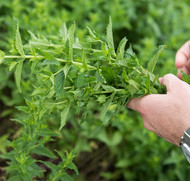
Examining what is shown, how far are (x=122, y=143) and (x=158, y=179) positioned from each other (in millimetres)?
413

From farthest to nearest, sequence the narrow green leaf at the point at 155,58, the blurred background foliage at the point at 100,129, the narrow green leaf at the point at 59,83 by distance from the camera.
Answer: the blurred background foliage at the point at 100,129 → the narrow green leaf at the point at 155,58 → the narrow green leaf at the point at 59,83

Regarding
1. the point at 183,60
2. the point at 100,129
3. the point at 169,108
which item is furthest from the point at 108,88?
the point at 100,129

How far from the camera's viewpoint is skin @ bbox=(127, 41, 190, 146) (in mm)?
1180

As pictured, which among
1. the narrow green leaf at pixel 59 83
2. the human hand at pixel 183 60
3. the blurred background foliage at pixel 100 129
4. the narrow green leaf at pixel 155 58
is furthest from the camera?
the blurred background foliage at pixel 100 129

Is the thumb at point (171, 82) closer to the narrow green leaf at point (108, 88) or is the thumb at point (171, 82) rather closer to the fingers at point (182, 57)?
the narrow green leaf at point (108, 88)

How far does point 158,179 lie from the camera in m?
2.33

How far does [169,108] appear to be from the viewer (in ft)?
3.92

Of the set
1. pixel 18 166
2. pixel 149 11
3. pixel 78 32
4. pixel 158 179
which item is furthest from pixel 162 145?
pixel 149 11

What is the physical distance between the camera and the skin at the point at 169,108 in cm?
118

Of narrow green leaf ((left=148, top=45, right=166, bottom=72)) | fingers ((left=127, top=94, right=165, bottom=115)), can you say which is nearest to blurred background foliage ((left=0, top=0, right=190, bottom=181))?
narrow green leaf ((left=148, top=45, right=166, bottom=72))

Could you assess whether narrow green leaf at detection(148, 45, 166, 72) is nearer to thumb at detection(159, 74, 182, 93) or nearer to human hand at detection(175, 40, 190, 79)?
thumb at detection(159, 74, 182, 93)

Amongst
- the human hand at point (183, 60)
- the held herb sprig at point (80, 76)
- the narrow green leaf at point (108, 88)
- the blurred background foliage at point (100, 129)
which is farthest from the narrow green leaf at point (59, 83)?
the blurred background foliage at point (100, 129)

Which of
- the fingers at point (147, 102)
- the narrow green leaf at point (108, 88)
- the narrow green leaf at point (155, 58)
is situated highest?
the narrow green leaf at point (155, 58)

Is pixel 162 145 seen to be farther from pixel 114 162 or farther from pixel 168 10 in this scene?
pixel 168 10
